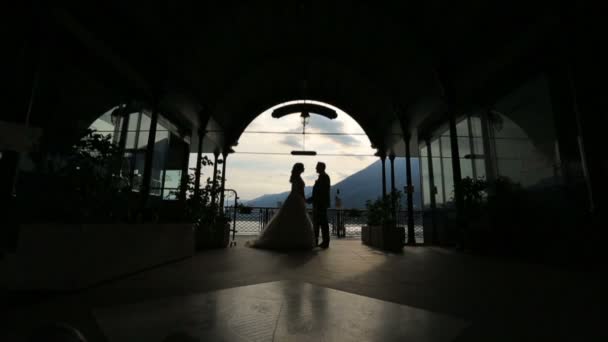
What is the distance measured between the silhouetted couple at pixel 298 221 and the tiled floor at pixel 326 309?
2424mm

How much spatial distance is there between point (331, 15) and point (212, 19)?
2.22 meters

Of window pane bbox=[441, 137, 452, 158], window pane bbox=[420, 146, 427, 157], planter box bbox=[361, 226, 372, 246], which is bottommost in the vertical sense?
planter box bbox=[361, 226, 372, 246]

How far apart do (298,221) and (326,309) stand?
11.5ft

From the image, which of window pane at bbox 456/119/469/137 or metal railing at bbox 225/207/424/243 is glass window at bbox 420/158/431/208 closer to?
metal railing at bbox 225/207/424/243

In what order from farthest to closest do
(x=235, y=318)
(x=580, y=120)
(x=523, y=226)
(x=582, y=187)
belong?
(x=523, y=226), (x=582, y=187), (x=580, y=120), (x=235, y=318)

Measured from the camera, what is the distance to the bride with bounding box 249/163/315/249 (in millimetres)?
4328

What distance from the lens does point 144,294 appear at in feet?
4.73

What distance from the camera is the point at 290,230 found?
176 inches

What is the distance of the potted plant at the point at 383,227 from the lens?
4352mm

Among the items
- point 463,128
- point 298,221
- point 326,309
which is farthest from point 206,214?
point 463,128

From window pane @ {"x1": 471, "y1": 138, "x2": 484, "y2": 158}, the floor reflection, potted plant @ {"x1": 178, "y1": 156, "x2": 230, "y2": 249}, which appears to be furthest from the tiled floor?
window pane @ {"x1": 471, "y1": 138, "x2": 484, "y2": 158}

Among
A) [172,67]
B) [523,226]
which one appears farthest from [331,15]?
[523,226]

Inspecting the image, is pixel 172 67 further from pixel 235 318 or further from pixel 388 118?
pixel 388 118

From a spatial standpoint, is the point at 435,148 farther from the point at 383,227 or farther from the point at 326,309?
the point at 326,309
